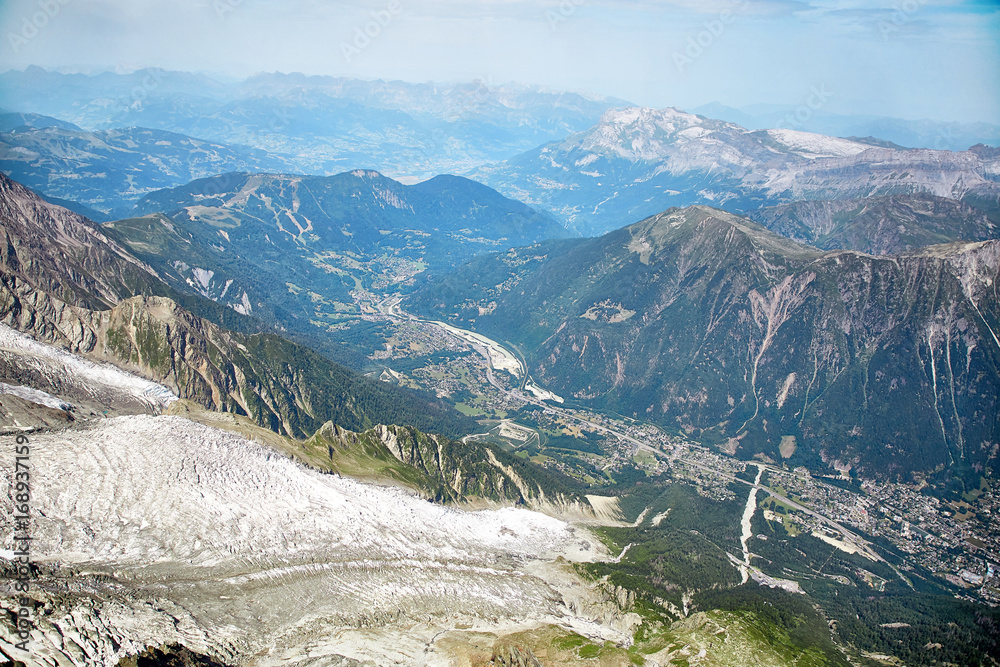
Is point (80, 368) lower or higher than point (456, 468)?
higher

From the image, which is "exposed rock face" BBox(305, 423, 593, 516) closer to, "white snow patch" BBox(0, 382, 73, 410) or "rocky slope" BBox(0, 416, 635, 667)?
"rocky slope" BBox(0, 416, 635, 667)

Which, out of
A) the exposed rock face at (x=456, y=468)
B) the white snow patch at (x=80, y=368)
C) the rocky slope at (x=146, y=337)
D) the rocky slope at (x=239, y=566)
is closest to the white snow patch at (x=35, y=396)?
the white snow patch at (x=80, y=368)

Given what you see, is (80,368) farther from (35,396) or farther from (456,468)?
(456,468)

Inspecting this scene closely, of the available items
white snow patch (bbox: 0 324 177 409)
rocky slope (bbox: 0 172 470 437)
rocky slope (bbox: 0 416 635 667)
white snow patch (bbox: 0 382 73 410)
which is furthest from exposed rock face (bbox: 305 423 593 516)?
rocky slope (bbox: 0 172 470 437)

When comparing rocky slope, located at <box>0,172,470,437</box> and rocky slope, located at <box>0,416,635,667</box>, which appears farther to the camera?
rocky slope, located at <box>0,172,470,437</box>

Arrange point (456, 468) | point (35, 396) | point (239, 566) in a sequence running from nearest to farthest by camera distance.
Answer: point (239, 566) < point (35, 396) < point (456, 468)

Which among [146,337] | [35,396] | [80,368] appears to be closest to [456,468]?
[35,396]

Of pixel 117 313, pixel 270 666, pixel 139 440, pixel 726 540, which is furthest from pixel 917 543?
pixel 117 313

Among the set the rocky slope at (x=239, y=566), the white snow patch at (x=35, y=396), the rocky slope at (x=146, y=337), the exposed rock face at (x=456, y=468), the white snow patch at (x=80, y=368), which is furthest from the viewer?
the rocky slope at (x=146, y=337)

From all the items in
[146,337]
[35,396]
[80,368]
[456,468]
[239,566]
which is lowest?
[456,468]

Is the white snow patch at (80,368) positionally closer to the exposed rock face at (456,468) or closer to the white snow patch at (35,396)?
the white snow patch at (35,396)

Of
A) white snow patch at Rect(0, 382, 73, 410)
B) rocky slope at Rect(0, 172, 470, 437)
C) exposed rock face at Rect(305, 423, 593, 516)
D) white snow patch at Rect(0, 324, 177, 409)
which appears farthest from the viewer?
rocky slope at Rect(0, 172, 470, 437)
